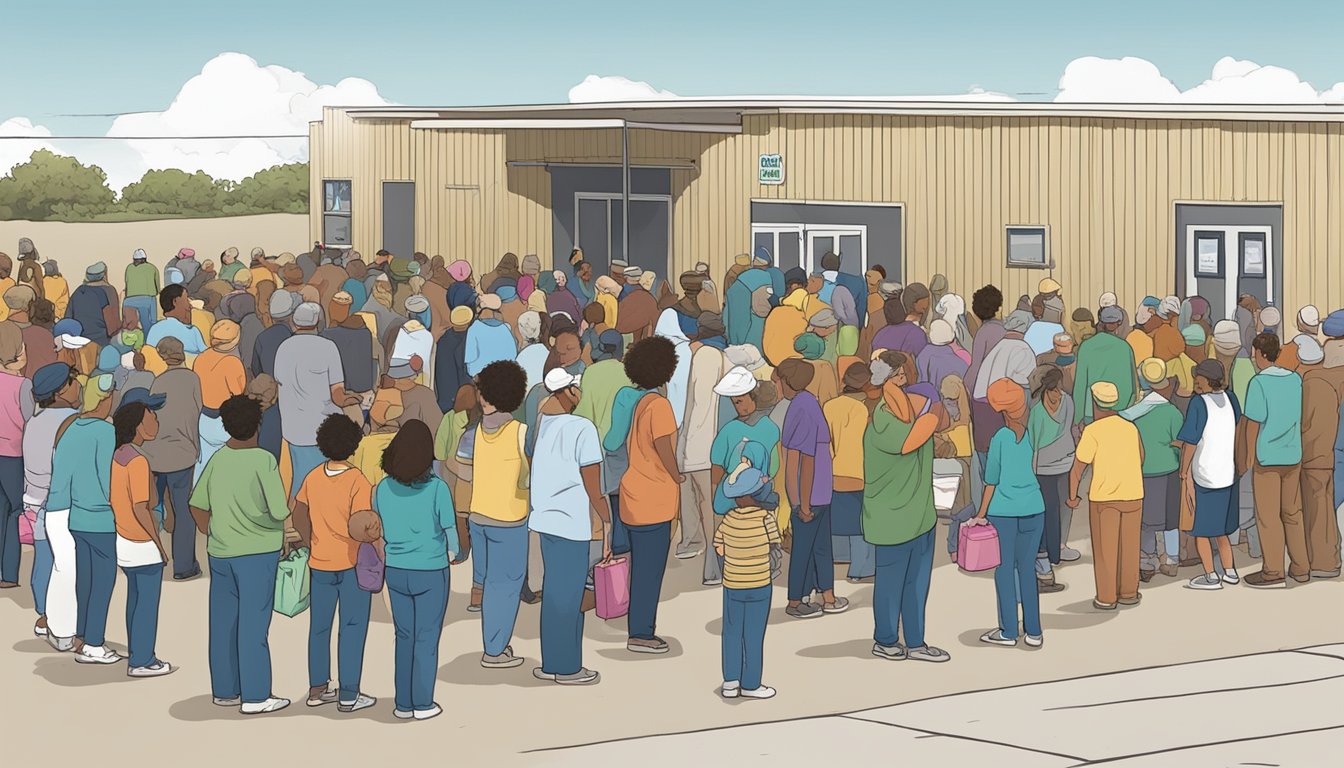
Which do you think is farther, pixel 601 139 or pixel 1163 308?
pixel 601 139

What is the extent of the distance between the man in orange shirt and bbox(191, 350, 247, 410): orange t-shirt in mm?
3220

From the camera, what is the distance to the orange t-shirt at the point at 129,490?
9383 mm

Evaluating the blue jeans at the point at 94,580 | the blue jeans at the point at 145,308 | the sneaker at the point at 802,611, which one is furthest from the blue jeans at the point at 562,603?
the blue jeans at the point at 145,308

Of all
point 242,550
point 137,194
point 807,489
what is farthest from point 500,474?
point 137,194

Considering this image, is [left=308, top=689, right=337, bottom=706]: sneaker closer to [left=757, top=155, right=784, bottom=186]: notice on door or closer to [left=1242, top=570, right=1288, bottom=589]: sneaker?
[left=1242, top=570, right=1288, bottom=589]: sneaker

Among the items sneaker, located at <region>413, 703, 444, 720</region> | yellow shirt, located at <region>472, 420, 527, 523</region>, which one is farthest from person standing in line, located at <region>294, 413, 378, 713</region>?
yellow shirt, located at <region>472, 420, 527, 523</region>

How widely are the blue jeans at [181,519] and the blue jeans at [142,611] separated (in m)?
1.98

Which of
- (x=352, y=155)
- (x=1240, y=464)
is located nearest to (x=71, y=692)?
(x=1240, y=464)

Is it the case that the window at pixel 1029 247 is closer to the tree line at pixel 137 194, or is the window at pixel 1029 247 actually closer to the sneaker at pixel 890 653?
the sneaker at pixel 890 653

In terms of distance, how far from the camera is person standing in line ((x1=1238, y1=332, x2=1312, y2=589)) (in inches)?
460

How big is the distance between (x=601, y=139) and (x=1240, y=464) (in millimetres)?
16031

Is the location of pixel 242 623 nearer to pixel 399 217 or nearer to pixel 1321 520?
pixel 1321 520

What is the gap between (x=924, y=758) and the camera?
8.40 meters

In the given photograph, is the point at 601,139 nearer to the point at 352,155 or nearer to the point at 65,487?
the point at 352,155
